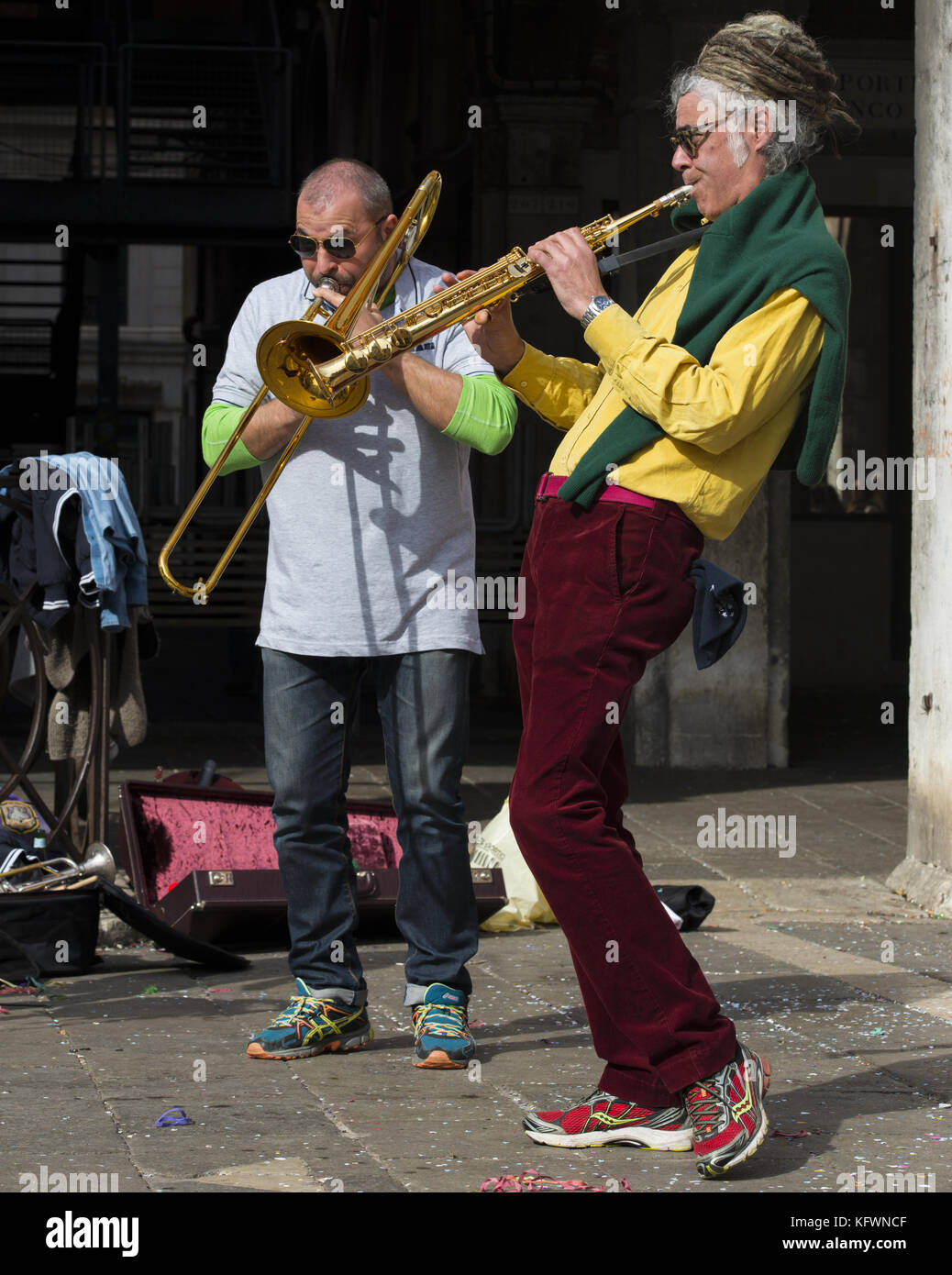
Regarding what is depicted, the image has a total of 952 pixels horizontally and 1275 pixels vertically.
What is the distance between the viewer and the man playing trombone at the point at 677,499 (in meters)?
3.56

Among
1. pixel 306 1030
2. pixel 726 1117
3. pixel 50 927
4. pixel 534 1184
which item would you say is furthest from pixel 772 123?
pixel 50 927

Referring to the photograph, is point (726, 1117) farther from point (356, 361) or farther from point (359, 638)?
point (356, 361)

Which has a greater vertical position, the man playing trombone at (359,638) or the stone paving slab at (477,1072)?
the man playing trombone at (359,638)

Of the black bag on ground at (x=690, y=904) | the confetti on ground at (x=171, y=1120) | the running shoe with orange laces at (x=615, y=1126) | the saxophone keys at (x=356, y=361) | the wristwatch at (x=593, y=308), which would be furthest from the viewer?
the black bag on ground at (x=690, y=904)

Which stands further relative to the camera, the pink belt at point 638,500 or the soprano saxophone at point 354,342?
the soprano saxophone at point 354,342

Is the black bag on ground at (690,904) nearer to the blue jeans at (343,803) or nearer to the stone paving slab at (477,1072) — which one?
the stone paving slab at (477,1072)

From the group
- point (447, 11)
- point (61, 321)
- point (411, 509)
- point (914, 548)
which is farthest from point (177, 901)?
point (61, 321)

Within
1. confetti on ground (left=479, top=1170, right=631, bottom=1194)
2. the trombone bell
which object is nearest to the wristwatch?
the trombone bell

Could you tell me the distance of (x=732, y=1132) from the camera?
3.56 metres

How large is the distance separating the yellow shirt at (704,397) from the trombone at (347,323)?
25.3 inches

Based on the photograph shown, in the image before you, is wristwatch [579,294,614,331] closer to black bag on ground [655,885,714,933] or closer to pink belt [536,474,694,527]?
pink belt [536,474,694,527]

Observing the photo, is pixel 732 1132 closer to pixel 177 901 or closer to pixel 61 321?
pixel 177 901

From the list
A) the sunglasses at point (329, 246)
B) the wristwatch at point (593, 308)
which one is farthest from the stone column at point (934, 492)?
the wristwatch at point (593, 308)

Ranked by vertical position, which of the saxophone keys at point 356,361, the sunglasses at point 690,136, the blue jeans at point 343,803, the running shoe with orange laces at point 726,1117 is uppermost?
the sunglasses at point 690,136
